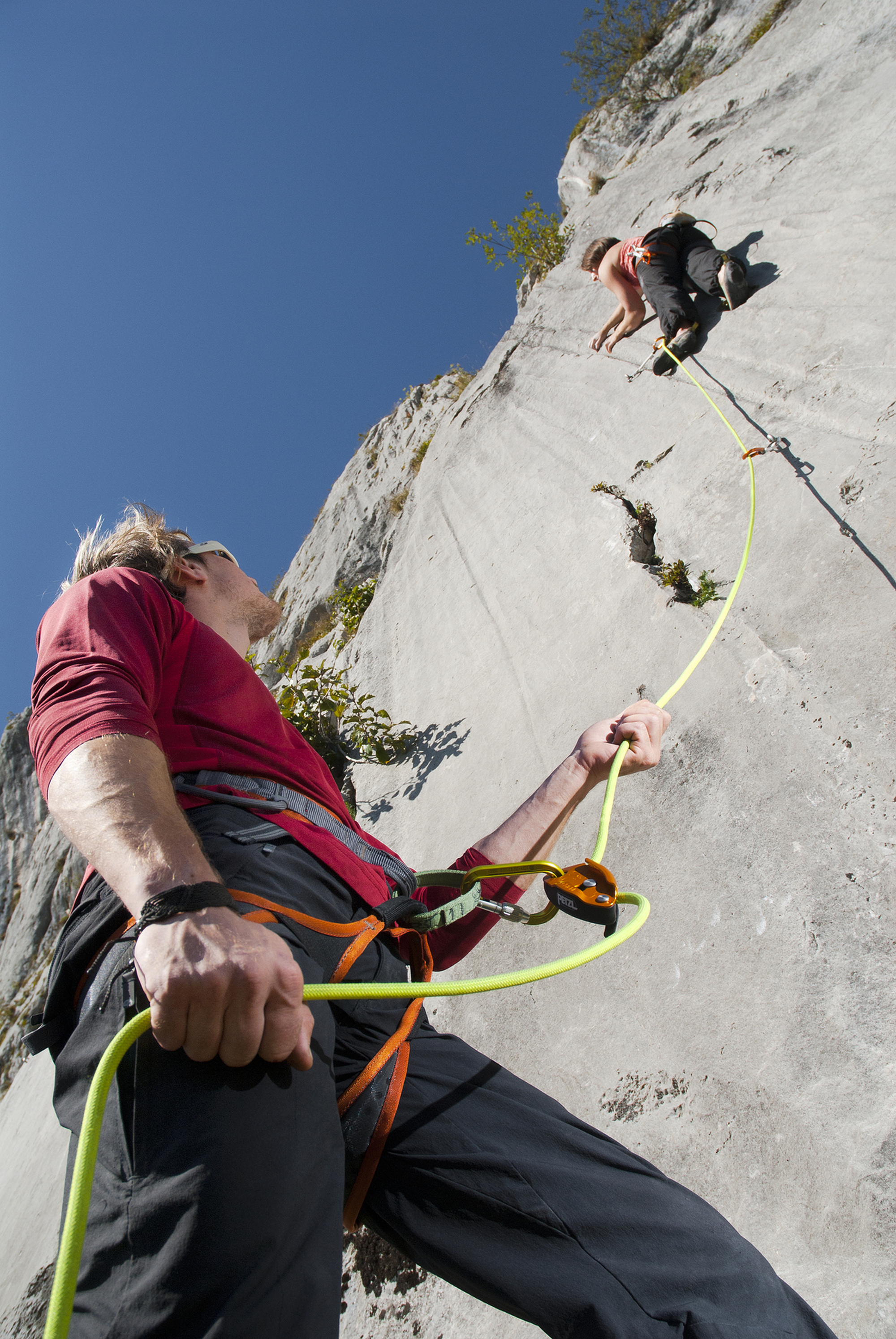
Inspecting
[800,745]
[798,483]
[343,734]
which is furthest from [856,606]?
[343,734]

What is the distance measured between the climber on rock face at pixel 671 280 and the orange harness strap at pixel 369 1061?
454cm

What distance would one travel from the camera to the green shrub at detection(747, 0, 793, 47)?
7.03 metres

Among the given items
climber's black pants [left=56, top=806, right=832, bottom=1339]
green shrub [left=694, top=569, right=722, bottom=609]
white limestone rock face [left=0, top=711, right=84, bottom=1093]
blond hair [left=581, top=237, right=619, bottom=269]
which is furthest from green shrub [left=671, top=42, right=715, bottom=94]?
white limestone rock face [left=0, top=711, right=84, bottom=1093]

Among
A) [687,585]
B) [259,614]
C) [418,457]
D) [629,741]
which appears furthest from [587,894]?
[418,457]

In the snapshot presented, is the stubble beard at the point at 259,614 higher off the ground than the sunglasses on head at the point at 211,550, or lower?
lower

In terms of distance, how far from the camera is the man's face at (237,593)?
7.08 feet

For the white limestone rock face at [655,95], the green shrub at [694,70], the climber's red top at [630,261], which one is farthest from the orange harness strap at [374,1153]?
the green shrub at [694,70]

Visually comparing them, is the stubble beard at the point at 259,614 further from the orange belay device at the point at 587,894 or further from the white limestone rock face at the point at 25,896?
the white limestone rock face at the point at 25,896

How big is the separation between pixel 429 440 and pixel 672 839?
721 centimetres

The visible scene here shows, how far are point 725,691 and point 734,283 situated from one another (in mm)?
3014

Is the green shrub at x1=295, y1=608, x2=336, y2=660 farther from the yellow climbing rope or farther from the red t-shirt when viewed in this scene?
the red t-shirt

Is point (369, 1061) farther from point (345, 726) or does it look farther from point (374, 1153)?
point (345, 726)

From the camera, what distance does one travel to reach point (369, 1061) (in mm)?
1278

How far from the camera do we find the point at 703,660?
3178mm
